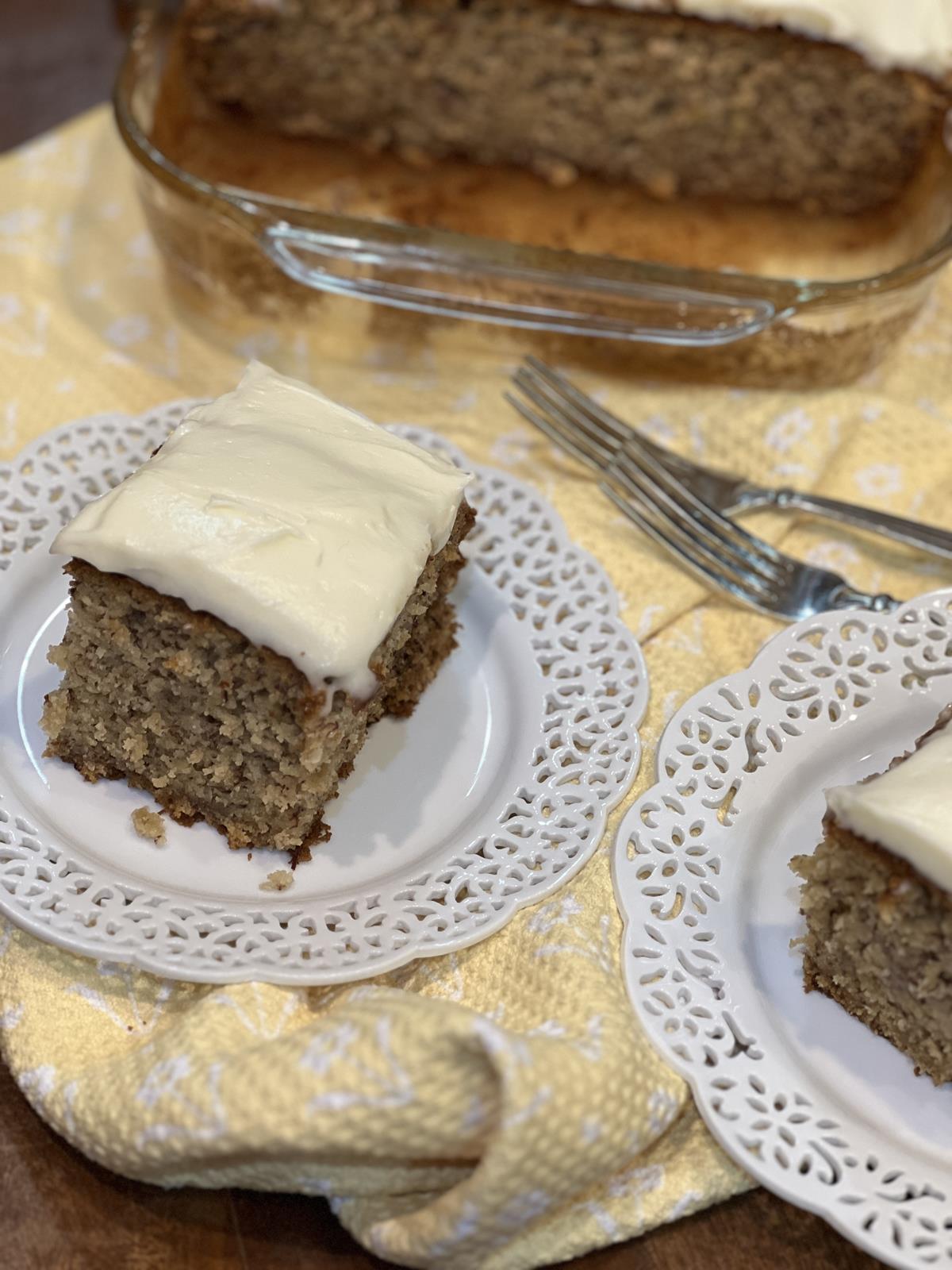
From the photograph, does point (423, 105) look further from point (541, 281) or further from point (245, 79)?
point (541, 281)

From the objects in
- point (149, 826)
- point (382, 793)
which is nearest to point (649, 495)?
point (382, 793)

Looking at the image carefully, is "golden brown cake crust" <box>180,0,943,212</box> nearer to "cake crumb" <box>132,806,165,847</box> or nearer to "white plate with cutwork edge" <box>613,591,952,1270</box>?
"white plate with cutwork edge" <box>613,591,952,1270</box>

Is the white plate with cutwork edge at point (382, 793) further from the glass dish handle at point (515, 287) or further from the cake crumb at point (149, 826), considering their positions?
the glass dish handle at point (515, 287)

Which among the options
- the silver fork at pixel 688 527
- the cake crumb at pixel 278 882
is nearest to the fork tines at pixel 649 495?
the silver fork at pixel 688 527

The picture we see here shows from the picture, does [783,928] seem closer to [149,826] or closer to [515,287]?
[149,826]

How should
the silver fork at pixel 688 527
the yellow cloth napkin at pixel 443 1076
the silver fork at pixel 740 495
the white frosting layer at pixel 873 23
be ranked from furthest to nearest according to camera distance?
1. the white frosting layer at pixel 873 23
2. the silver fork at pixel 740 495
3. the silver fork at pixel 688 527
4. the yellow cloth napkin at pixel 443 1076

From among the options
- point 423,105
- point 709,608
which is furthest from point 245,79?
point 709,608
